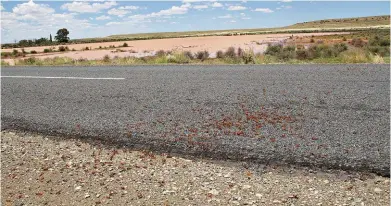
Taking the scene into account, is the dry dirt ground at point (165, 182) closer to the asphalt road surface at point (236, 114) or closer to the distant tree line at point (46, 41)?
the asphalt road surface at point (236, 114)

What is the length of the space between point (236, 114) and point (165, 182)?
5.76ft

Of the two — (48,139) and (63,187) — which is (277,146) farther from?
(48,139)

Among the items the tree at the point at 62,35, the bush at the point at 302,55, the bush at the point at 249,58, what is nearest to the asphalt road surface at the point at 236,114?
the bush at the point at 249,58

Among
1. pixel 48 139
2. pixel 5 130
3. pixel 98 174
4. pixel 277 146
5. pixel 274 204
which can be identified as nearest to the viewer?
pixel 274 204

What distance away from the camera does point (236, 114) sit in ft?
14.5

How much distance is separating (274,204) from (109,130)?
7.87 feet

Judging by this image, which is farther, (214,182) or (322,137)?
(322,137)

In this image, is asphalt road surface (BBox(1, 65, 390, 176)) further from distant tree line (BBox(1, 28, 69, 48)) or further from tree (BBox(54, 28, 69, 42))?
tree (BBox(54, 28, 69, 42))

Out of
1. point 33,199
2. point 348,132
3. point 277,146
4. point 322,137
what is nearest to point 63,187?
point 33,199

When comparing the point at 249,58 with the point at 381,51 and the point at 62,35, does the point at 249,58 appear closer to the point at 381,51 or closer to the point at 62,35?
the point at 381,51

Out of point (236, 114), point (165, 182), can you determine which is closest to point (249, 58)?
point (236, 114)

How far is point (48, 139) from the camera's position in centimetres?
421

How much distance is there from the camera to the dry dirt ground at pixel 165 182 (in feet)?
8.50

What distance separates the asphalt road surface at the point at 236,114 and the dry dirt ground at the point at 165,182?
0.22 m
